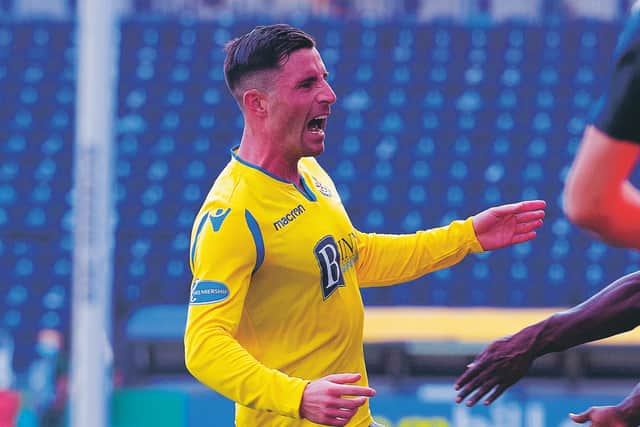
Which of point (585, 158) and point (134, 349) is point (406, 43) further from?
point (585, 158)

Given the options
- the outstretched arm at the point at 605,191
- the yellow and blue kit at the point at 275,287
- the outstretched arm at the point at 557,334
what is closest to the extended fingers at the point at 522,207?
the yellow and blue kit at the point at 275,287

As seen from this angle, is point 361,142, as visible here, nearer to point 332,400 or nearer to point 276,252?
point 276,252

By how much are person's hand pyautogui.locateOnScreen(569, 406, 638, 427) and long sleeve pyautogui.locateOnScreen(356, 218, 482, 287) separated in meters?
0.72

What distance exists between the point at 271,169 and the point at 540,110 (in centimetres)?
890

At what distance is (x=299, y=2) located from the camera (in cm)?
1219

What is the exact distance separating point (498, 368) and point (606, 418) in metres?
0.31

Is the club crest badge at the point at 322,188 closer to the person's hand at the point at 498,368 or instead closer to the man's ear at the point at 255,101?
the man's ear at the point at 255,101

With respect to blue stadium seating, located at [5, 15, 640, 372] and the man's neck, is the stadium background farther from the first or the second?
the man's neck

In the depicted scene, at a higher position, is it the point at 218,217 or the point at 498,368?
the point at 218,217

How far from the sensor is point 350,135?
1184 centimetres

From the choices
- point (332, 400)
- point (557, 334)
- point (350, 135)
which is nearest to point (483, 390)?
point (557, 334)

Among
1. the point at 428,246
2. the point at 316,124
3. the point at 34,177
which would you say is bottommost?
the point at 34,177

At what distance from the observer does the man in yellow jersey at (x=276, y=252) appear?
2.91 meters

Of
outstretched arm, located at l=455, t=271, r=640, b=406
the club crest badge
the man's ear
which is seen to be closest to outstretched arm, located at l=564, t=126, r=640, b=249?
outstretched arm, located at l=455, t=271, r=640, b=406
